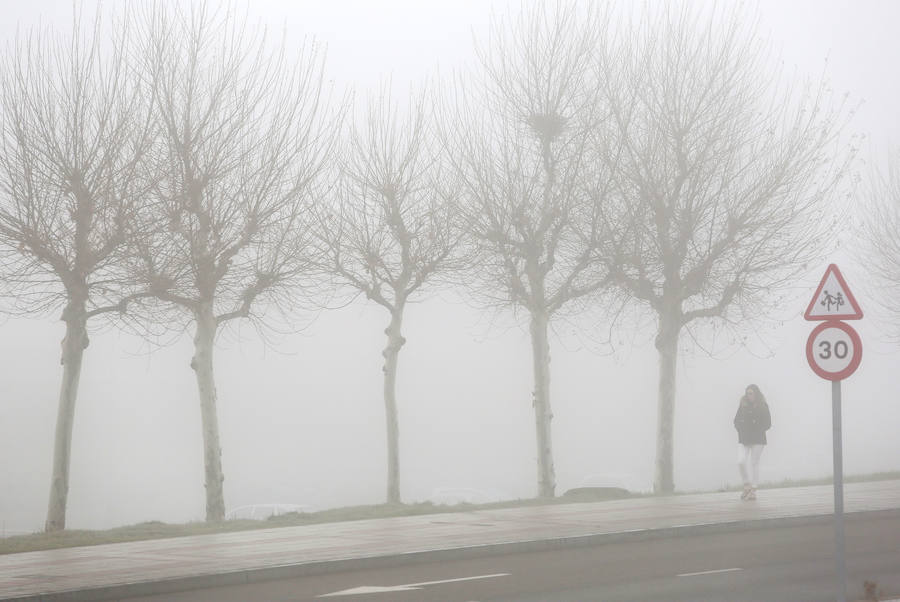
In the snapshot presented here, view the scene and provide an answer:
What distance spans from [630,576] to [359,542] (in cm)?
416

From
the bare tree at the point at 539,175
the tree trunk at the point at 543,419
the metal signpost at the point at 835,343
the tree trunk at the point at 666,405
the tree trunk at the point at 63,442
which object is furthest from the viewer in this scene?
the tree trunk at the point at 666,405

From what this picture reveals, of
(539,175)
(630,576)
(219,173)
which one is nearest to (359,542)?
(630,576)

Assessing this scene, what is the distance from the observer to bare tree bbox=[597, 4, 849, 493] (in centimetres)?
2562

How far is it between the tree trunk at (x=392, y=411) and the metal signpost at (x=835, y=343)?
1487 centimetres

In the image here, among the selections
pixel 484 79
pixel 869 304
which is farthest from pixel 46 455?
pixel 869 304

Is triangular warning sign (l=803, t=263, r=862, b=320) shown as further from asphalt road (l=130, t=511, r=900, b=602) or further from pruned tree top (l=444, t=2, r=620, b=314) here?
pruned tree top (l=444, t=2, r=620, b=314)

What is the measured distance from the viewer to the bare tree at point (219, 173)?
70.9 feet

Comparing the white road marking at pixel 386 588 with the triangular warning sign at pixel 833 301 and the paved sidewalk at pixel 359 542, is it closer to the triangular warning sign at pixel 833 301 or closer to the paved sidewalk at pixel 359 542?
the paved sidewalk at pixel 359 542

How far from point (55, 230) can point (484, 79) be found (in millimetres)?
10525

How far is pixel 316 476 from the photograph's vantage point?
32250mm

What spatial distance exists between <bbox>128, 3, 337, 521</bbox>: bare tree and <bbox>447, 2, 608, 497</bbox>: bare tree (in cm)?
399

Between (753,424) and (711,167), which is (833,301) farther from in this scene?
(711,167)

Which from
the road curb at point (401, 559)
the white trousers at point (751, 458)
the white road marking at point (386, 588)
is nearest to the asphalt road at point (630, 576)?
the white road marking at point (386, 588)

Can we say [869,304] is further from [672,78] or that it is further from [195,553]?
[195,553]
